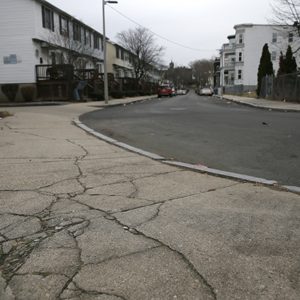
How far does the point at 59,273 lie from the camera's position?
3459 mm

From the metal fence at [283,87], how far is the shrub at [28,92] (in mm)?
20047

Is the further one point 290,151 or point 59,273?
point 290,151

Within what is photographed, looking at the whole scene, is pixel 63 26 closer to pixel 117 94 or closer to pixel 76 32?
pixel 76 32

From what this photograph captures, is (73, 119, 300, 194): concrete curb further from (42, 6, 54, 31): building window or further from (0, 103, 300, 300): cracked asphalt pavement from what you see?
(42, 6, 54, 31): building window

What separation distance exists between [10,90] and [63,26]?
988 cm

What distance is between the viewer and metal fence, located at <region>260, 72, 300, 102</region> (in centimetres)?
2921

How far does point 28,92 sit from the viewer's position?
109 ft

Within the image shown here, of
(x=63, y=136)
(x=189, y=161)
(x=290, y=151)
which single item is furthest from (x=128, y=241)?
(x=63, y=136)

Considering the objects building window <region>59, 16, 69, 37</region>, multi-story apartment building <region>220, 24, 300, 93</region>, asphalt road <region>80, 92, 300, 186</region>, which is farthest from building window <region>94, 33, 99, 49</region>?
asphalt road <region>80, 92, 300, 186</region>

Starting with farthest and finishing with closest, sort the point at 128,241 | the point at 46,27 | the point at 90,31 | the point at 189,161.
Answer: the point at 90,31 → the point at 46,27 → the point at 189,161 → the point at 128,241

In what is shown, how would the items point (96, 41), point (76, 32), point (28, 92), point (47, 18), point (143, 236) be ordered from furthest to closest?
point (96, 41), point (76, 32), point (47, 18), point (28, 92), point (143, 236)

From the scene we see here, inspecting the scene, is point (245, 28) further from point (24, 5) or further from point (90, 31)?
point (24, 5)

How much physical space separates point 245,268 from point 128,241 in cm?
120

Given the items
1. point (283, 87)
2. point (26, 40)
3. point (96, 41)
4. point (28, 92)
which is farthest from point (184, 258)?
point (96, 41)
